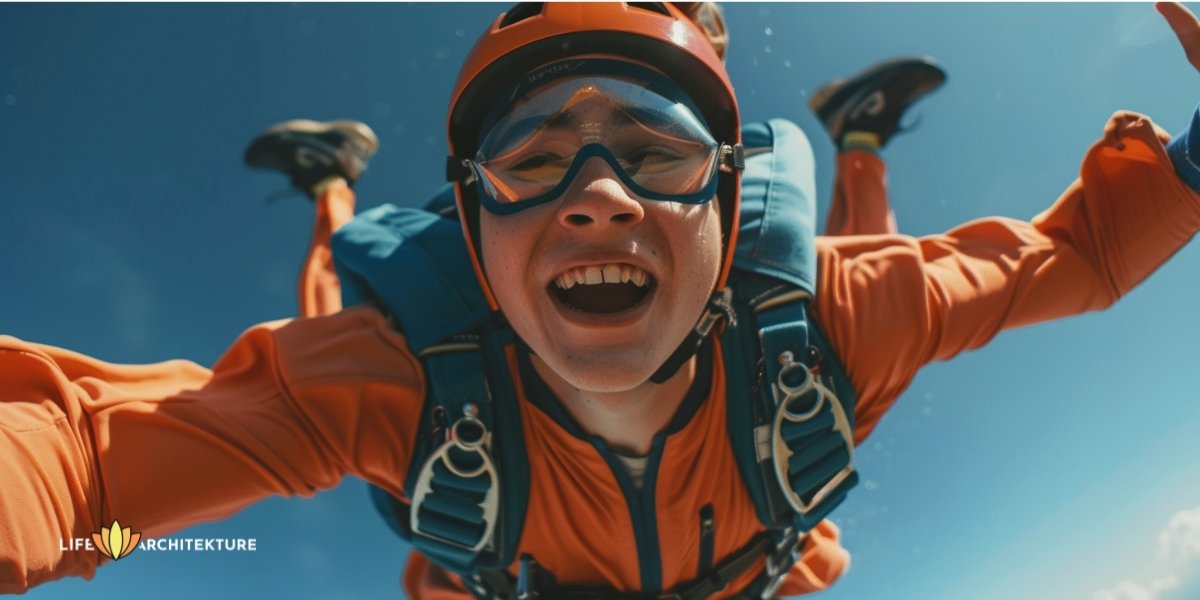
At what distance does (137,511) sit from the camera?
1.76 meters

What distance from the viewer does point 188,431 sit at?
186 centimetres

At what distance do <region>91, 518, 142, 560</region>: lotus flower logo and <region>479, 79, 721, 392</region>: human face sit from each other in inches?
42.0

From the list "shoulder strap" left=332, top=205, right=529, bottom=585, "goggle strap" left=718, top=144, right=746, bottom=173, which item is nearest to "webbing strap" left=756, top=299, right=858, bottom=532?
"goggle strap" left=718, top=144, right=746, bottom=173

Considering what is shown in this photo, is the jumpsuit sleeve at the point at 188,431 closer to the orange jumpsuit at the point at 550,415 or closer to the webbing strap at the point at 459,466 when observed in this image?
the orange jumpsuit at the point at 550,415

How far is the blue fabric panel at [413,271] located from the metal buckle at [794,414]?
92 cm

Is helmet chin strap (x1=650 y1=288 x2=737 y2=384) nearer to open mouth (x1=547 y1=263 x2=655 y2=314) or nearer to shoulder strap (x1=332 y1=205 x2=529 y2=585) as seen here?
open mouth (x1=547 y1=263 x2=655 y2=314)

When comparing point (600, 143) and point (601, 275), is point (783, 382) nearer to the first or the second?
point (601, 275)

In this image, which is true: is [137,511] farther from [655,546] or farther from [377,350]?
[655,546]

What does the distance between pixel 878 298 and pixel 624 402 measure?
90 centimetres

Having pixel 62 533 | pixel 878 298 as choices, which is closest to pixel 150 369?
pixel 62 533

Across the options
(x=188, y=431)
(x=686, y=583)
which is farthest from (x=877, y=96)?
(x=188, y=431)

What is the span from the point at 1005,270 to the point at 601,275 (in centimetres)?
150

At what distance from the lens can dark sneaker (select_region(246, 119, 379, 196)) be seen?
440cm

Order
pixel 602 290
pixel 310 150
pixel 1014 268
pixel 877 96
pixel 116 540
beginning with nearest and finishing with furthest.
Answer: pixel 116 540, pixel 602 290, pixel 1014 268, pixel 877 96, pixel 310 150
